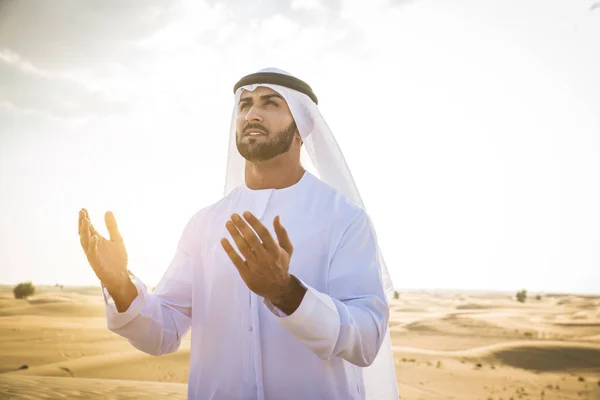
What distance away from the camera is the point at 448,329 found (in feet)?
77.8

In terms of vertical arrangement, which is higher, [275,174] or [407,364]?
[275,174]

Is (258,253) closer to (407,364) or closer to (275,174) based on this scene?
(275,174)

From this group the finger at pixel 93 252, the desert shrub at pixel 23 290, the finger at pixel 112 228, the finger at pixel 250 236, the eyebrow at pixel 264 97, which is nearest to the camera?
the finger at pixel 250 236

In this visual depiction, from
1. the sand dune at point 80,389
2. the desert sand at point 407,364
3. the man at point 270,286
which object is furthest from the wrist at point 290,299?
the desert sand at point 407,364

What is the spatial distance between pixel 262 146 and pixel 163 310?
0.87m

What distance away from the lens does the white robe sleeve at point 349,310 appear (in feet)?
4.83

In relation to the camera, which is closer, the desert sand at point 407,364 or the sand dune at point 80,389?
the sand dune at point 80,389

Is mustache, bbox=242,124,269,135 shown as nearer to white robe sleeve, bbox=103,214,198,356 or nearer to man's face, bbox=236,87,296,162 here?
man's face, bbox=236,87,296,162

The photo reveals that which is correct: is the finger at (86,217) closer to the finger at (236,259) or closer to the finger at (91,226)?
the finger at (91,226)

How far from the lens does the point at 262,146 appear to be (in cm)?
221

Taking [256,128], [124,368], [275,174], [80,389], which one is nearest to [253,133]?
[256,128]

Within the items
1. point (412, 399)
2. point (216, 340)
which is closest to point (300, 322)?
point (216, 340)

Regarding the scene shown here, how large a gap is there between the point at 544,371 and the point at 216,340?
48.7ft

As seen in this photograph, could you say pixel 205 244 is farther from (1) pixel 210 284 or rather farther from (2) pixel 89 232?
(2) pixel 89 232
